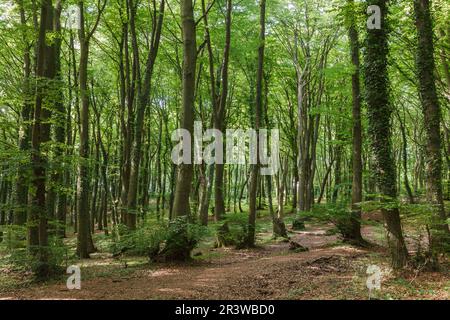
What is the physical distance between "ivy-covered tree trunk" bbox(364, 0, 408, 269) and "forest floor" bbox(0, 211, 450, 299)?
1199 millimetres

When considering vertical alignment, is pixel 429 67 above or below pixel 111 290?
above

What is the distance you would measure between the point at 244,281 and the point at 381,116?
16.9 ft

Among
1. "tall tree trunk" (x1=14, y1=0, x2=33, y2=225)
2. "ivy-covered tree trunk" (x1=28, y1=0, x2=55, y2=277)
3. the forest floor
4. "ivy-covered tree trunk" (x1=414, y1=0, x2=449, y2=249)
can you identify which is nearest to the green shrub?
the forest floor

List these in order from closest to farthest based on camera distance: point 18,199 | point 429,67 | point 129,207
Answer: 1. point 429,67
2. point 18,199
3. point 129,207

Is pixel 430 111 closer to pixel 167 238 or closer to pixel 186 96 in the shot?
pixel 186 96

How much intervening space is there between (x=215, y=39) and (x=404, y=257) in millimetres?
12992

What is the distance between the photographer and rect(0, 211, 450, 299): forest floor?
6613 millimetres

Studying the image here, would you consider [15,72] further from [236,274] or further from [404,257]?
[404,257]

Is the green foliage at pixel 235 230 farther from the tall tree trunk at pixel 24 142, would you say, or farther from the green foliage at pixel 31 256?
the tall tree trunk at pixel 24 142

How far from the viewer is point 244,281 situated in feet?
26.0

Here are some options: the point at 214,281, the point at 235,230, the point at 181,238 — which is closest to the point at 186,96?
the point at 181,238

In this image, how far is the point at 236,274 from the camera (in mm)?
8633

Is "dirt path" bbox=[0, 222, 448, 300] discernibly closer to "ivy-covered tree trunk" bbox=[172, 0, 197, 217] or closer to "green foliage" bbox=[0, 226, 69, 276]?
"green foliage" bbox=[0, 226, 69, 276]
